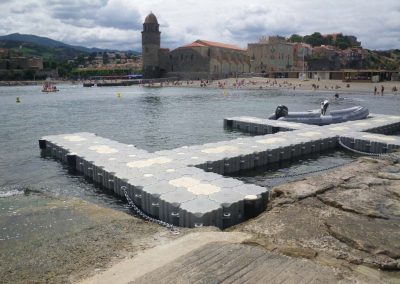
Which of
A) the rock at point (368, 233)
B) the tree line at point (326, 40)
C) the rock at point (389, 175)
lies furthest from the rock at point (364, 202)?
the tree line at point (326, 40)

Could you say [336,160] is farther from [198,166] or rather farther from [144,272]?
[144,272]

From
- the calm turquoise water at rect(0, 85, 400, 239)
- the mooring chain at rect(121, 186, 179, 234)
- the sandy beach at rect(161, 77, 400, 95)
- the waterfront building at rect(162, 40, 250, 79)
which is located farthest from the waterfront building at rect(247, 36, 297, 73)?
the mooring chain at rect(121, 186, 179, 234)

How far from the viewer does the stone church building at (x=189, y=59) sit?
98312 millimetres

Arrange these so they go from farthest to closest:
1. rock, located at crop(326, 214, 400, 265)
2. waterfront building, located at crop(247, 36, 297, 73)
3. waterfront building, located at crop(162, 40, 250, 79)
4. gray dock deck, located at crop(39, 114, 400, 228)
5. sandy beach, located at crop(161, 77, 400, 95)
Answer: waterfront building, located at crop(247, 36, 297, 73)
waterfront building, located at crop(162, 40, 250, 79)
sandy beach, located at crop(161, 77, 400, 95)
gray dock deck, located at crop(39, 114, 400, 228)
rock, located at crop(326, 214, 400, 265)

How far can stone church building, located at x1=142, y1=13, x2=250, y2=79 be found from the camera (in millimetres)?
98312

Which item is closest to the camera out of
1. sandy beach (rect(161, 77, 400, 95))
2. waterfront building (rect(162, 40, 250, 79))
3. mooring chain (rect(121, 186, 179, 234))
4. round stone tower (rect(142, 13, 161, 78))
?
mooring chain (rect(121, 186, 179, 234))

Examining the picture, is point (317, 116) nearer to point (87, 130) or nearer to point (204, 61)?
point (87, 130)

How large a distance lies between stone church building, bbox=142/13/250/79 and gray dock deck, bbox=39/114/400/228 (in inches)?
3000

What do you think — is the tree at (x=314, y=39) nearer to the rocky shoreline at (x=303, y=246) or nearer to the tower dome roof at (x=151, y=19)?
the tower dome roof at (x=151, y=19)

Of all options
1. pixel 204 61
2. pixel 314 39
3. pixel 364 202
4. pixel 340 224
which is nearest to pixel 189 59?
pixel 204 61

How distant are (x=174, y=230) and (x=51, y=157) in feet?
37.8

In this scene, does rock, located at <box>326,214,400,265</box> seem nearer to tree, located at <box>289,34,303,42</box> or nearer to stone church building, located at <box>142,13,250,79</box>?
stone church building, located at <box>142,13,250,79</box>

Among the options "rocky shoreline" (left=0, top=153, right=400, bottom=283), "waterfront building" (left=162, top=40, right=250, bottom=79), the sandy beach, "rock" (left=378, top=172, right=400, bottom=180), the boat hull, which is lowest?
"rocky shoreline" (left=0, top=153, right=400, bottom=283)

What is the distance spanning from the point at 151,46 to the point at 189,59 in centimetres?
1137
